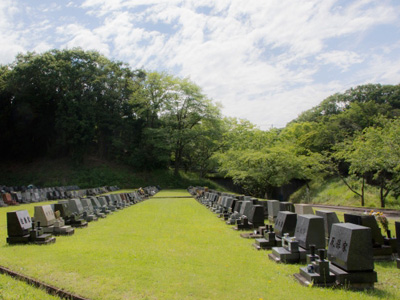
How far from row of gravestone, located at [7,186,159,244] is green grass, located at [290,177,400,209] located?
18.6 m

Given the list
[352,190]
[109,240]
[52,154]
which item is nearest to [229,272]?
[109,240]

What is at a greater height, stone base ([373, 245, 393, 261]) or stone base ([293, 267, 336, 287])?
stone base ([293, 267, 336, 287])

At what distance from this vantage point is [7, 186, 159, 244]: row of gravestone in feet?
27.6

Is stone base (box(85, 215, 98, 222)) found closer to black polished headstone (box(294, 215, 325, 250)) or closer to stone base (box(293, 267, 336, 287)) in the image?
black polished headstone (box(294, 215, 325, 250))

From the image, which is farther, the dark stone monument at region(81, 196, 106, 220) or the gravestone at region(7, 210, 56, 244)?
the dark stone monument at region(81, 196, 106, 220)

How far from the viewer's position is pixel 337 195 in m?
26.7

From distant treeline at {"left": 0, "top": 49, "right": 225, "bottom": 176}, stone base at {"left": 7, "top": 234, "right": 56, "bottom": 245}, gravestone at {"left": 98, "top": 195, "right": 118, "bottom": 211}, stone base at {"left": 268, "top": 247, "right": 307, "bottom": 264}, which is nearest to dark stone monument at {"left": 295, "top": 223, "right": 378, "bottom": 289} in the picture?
stone base at {"left": 268, "top": 247, "right": 307, "bottom": 264}

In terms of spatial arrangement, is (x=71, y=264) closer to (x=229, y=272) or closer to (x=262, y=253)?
(x=229, y=272)

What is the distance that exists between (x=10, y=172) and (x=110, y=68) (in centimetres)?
1891

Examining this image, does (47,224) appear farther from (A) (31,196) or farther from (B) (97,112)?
(B) (97,112)

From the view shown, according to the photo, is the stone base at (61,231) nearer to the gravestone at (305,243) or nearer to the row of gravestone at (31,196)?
the gravestone at (305,243)

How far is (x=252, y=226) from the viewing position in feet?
35.3

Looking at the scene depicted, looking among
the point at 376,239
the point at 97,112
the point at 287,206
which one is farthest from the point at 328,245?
the point at 97,112

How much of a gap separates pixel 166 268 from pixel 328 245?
127 inches
